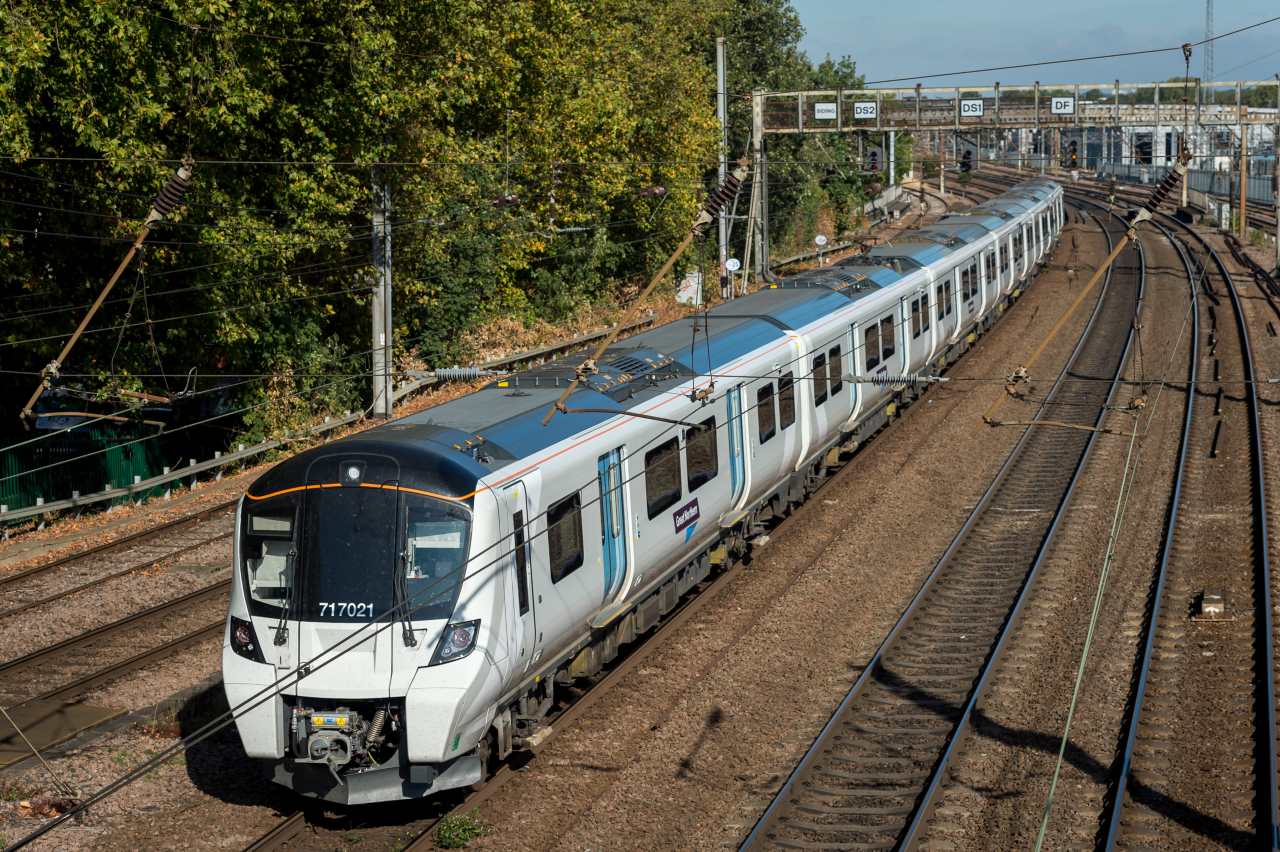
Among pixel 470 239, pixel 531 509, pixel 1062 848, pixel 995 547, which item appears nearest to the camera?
pixel 1062 848

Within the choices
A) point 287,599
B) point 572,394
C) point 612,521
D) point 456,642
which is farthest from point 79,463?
point 456,642

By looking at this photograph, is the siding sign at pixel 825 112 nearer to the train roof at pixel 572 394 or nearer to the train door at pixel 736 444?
the train roof at pixel 572 394

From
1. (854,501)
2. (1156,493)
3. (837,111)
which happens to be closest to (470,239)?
(837,111)

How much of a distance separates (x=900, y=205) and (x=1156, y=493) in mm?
54240

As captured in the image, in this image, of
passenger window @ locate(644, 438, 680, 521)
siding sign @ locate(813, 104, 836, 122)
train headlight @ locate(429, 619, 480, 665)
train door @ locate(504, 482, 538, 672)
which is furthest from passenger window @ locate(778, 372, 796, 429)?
siding sign @ locate(813, 104, 836, 122)

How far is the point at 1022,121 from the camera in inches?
1657

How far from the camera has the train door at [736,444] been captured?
15461 millimetres

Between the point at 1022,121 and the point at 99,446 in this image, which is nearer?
the point at 99,446

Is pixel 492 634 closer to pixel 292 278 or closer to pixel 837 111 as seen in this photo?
pixel 292 278

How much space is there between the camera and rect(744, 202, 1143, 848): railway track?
10.2m

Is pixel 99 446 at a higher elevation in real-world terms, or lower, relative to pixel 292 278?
lower

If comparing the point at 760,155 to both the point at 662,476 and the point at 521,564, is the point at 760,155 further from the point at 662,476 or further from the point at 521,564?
the point at 521,564

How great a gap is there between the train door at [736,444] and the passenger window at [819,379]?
2.97 meters

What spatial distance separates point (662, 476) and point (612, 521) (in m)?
1.34
